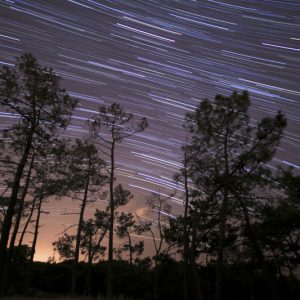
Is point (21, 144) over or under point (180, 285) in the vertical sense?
over

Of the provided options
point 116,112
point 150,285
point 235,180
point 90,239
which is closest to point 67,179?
point 116,112

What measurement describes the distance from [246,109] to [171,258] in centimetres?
2548

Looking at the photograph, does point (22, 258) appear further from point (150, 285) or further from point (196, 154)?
point (196, 154)

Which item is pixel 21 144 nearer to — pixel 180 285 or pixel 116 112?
pixel 116 112

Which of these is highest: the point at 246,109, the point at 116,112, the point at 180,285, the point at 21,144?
the point at 116,112

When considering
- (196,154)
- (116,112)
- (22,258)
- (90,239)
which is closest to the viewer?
(196,154)

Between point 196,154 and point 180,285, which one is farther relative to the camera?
point 180,285

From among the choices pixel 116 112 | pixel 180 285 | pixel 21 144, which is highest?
pixel 116 112

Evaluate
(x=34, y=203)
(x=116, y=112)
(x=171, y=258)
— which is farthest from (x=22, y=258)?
(x=116, y=112)

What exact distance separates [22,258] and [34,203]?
24282 mm

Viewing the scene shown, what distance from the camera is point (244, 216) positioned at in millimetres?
17312

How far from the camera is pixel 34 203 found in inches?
914

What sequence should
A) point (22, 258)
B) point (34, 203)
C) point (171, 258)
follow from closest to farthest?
1. point (34, 203)
2. point (171, 258)
3. point (22, 258)

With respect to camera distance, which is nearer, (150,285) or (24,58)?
(24,58)
